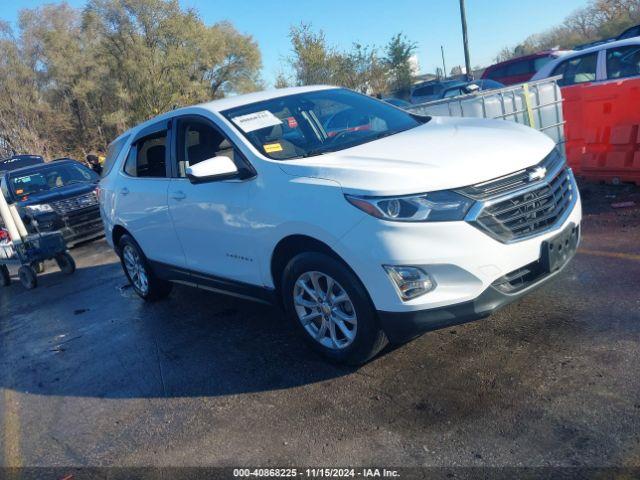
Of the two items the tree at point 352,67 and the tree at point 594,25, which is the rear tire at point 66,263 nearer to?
the tree at point 352,67

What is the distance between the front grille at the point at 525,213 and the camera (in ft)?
11.3

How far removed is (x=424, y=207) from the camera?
341 centimetres

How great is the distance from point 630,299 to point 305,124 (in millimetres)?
2746

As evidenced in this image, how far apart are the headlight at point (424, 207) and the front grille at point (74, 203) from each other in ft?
29.9

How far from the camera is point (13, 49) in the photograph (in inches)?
1494

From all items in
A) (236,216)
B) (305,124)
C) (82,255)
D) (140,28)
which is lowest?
(82,255)

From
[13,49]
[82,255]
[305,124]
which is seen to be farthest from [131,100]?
[305,124]

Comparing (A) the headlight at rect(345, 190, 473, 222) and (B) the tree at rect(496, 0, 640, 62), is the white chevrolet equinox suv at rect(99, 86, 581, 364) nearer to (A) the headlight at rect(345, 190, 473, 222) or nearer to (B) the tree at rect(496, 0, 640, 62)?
(A) the headlight at rect(345, 190, 473, 222)

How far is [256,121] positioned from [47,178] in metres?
9.03

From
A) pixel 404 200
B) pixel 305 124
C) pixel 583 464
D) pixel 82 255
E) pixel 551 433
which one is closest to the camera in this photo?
pixel 583 464

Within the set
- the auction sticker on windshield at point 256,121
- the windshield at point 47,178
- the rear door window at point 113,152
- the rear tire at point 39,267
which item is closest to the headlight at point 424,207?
the auction sticker on windshield at point 256,121

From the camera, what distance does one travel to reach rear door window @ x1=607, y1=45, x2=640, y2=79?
8.85 meters

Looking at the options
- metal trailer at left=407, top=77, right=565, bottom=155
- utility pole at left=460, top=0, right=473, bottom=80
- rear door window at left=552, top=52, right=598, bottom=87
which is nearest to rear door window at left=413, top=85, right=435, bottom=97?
utility pole at left=460, top=0, right=473, bottom=80

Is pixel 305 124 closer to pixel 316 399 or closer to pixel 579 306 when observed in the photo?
pixel 316 399
